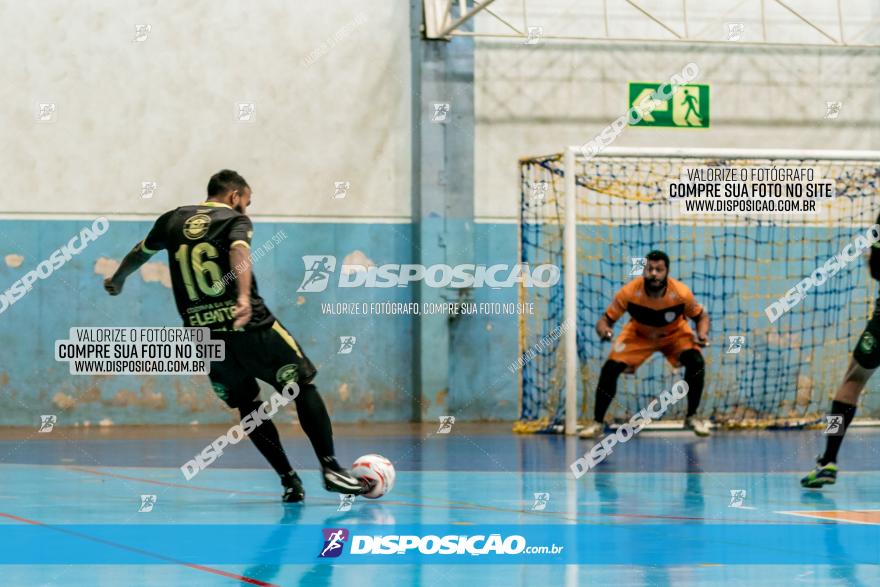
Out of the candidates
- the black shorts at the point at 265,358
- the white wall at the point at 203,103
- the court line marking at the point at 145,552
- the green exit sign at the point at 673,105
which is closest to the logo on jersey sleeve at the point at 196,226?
the black shorts at the point at 265,358

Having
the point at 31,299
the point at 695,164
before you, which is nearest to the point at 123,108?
the point at 31,299

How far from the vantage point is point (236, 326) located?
23.0 ft

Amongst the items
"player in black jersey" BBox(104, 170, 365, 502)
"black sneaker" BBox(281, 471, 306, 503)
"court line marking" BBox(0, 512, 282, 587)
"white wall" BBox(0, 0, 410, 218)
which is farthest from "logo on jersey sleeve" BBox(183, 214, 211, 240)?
Result: "white wall" BBox(0, 0, 410, 218)

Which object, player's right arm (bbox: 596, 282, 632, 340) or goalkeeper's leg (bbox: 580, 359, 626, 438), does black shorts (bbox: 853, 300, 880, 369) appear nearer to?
player's right arm (bbox: 596, 282, 632, 340)

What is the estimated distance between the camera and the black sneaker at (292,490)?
745 cm

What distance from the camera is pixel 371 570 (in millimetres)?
5066

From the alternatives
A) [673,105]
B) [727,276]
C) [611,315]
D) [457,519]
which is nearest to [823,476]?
[457,519]

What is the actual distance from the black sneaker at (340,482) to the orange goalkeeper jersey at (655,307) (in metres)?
6.02

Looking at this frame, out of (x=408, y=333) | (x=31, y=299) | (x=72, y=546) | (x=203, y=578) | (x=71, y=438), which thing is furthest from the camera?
(x=408, y=333)

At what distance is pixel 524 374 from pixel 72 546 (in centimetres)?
895

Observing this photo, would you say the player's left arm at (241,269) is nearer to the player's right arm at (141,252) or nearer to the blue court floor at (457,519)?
the player's right arm at (141,252)

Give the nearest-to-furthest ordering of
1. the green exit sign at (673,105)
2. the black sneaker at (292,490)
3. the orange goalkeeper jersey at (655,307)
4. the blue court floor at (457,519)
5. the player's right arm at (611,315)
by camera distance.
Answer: the blue court floor at (457,519)
the black sneaker at (292,490)
the player's right arm at (611,315)
the orange goalkeeper jersey at (655,307)
the green exit sign at (673,105)

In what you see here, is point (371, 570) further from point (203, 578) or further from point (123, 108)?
point (123, 108)

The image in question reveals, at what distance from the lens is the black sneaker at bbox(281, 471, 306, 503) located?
24.5 ft
